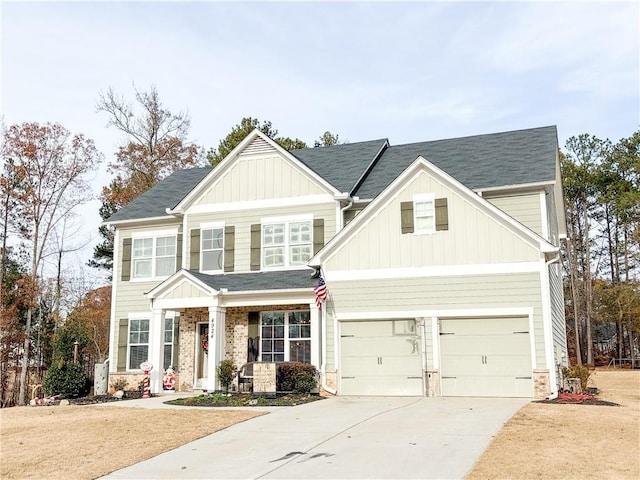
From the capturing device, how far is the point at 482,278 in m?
16.5

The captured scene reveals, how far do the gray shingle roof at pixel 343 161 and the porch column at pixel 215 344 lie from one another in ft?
17.9

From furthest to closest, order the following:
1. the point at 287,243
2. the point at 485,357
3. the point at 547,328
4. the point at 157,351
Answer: the point at 287,243
the point at 157,351
the point at 485,357
the point at 547,328

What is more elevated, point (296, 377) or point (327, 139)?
point (327, 139)

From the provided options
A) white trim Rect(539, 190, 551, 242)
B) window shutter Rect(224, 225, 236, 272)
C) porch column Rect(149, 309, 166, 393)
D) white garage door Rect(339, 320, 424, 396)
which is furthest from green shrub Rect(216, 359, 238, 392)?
white trim Rect(539, 190, 551, 242)

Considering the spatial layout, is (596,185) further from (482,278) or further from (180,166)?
(482,278)

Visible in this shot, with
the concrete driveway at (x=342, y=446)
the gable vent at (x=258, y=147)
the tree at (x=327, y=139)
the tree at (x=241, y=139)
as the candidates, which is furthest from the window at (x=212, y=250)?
the tree at (x=327, y=139)

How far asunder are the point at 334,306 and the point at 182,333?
20.0 ft

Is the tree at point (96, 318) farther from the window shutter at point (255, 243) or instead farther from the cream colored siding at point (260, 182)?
the window shutter at point (255, 243)

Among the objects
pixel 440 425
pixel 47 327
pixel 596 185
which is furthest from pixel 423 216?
pixel 596 185

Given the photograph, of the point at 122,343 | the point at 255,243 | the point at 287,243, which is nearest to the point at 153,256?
Answer: the point at 122,343

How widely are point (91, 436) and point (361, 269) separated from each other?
8532 millimetres

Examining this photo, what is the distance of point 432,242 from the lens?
17094mm

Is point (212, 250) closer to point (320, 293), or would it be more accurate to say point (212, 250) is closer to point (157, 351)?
point (157, 351)

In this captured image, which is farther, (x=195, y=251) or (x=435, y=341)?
(x=195, y=251)
